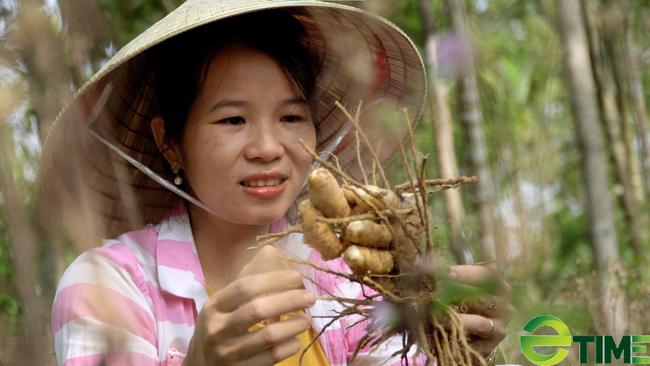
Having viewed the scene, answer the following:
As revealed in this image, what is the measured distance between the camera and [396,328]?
1.28 meters

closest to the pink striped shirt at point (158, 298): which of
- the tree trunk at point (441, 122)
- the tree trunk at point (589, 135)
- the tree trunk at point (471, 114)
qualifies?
the tree trunk at point (471, 114)

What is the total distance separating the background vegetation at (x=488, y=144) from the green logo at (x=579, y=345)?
2.9 inches

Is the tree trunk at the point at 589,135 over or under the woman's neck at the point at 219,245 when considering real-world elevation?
over

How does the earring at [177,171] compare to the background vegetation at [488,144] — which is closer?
the background vegetation at [488,144]

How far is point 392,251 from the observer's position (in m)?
1.28

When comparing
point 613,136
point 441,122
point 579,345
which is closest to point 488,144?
point 441,122

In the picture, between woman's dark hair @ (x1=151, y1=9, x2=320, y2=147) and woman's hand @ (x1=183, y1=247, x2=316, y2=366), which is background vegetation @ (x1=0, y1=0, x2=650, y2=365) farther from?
woman's hand @ (x1=183, y1=247, x2=316, y2=366)

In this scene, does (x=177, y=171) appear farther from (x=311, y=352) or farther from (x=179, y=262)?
(x=311, y=352)

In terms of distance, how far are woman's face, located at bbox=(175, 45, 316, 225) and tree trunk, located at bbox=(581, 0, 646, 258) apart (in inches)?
177

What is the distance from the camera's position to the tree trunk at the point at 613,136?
16.9 ft

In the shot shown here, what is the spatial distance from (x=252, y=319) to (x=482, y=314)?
0.58 m

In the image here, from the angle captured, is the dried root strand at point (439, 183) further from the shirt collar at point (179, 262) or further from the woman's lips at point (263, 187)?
the shirt collar at point (179, 262)

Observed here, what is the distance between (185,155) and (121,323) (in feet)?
3.39

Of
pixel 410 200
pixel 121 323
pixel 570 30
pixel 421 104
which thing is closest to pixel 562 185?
pixel 570 30
